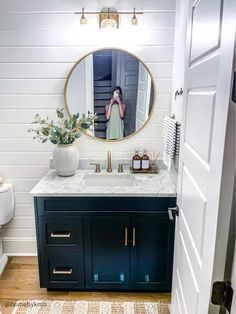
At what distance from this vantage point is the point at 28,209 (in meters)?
2.48

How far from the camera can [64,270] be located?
200 centimetres

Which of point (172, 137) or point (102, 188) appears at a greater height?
point (172, 137)

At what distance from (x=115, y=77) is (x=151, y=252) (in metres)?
1.48

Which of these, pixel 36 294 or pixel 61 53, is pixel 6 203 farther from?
pixel 61 53

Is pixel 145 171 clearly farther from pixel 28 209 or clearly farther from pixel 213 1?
pixel 213 1

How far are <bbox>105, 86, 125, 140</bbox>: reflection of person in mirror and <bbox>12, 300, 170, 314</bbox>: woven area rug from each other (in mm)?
1376

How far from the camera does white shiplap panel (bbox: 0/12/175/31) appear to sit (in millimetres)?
2100

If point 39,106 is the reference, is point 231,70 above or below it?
above

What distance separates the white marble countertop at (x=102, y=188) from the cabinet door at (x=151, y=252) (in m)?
0.19

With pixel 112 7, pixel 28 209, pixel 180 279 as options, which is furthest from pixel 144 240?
pixel 112 7

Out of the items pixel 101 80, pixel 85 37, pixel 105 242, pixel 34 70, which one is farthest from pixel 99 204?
pixel 85 37

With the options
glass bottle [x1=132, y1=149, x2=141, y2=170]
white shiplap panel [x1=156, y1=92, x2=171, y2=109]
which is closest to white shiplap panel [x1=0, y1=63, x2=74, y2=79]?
white shiplap panel [x1=156, y1=92, x2=171, y2=109]

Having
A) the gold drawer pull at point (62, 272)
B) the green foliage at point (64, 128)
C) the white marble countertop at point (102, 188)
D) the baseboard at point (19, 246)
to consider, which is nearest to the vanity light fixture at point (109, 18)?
the green foliage at point (64, 128)

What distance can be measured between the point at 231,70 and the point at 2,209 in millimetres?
2174
